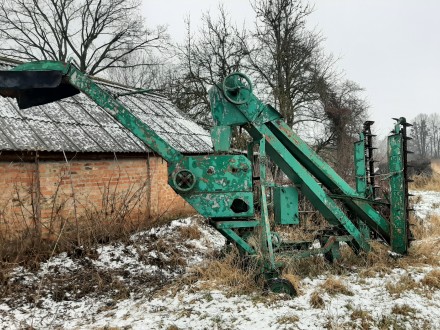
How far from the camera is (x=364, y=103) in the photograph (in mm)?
21328

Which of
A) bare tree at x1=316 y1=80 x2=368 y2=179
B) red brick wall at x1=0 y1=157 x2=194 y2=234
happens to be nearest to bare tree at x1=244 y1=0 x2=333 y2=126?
bare tree at x1=316 y1=80 x2=368 y2=179

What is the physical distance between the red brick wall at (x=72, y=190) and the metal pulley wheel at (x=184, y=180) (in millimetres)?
2838

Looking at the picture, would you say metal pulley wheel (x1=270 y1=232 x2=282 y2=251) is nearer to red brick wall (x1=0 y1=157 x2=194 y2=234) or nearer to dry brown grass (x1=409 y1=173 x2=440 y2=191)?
red brick wall (x1=0 y1=157 x2=194 y2=234)

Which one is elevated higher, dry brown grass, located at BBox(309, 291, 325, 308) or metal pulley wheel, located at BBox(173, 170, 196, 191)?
metal pulley wheel, located at BBox(173, 170, 196, 191)

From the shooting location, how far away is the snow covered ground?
132 inches

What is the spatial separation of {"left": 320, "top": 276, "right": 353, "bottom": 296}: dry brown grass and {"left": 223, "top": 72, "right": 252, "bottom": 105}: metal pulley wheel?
225 cm

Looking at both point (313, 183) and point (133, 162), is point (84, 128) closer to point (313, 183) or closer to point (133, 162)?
point (133, 162)

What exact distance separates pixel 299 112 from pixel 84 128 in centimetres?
1326

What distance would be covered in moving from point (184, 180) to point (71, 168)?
4305mm

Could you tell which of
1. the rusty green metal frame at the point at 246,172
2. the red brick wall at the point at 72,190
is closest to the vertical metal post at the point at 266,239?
the rusty green metal frame at the point at 246,172

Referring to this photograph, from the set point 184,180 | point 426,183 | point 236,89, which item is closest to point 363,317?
point 184,180

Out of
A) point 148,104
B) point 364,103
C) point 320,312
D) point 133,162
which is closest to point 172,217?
point 133,162

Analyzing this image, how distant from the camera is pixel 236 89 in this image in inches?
159

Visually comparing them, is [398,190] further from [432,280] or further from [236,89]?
[236,89]
